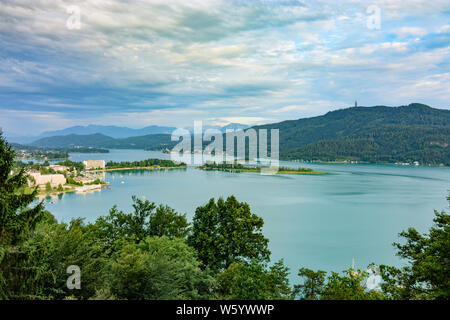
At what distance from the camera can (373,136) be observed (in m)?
118

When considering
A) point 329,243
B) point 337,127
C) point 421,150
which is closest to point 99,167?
point 329,243

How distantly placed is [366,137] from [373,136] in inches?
95.3

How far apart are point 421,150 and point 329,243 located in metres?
90.9

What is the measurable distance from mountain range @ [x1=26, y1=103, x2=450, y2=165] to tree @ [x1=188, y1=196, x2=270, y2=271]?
3616 inches

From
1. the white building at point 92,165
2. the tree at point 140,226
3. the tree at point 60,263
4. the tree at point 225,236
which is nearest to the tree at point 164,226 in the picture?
the tree at point 140,226

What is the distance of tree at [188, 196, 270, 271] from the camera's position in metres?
10.3

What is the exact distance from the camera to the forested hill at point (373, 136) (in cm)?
9550

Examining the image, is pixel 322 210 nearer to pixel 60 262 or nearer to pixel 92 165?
pixel 60 262

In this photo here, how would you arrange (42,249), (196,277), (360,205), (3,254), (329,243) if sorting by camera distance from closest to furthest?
(3,254), (42,249), (196,277), (329,243), (360,205)

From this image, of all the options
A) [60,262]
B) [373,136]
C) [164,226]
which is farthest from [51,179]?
[373,136]

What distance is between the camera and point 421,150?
3679 inches

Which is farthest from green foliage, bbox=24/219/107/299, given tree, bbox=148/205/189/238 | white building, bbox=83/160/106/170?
white building, bbox=83/160/106/170

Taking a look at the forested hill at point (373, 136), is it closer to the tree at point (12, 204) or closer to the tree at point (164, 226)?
the tree at point (164, 226)
